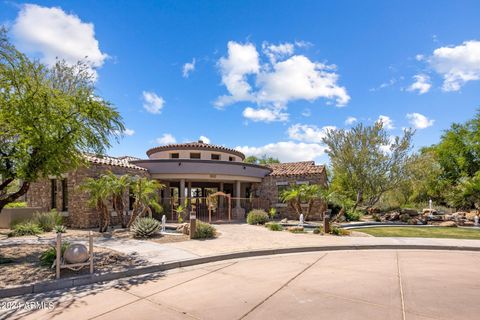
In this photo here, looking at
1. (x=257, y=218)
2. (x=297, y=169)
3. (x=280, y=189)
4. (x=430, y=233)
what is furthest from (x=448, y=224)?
(x=257, y=218)

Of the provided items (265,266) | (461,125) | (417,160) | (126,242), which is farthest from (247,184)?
(461,125)

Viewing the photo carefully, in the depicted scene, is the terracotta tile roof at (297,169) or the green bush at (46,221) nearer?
the green bush at (46,221)

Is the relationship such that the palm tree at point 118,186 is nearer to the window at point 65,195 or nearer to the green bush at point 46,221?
the green bush at point 46,221

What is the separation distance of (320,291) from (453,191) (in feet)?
99.5

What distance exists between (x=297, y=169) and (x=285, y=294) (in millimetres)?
19268

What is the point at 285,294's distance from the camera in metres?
5.54

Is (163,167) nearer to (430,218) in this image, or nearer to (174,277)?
(174,277)

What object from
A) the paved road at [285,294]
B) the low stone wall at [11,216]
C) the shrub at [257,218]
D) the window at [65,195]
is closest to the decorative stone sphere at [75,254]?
the paved road at [285,294]

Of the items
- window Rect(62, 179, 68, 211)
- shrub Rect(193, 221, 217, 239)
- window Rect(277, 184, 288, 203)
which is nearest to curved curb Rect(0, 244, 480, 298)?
shrub Rect(193, 221, 217, 239)

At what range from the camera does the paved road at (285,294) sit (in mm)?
4680

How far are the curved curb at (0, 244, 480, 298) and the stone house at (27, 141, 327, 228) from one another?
9.69 meters

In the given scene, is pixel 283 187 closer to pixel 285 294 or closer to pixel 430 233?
pixel 430 233

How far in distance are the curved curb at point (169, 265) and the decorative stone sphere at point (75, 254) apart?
1.72ft

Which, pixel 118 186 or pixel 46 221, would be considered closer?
pixel 118 186
